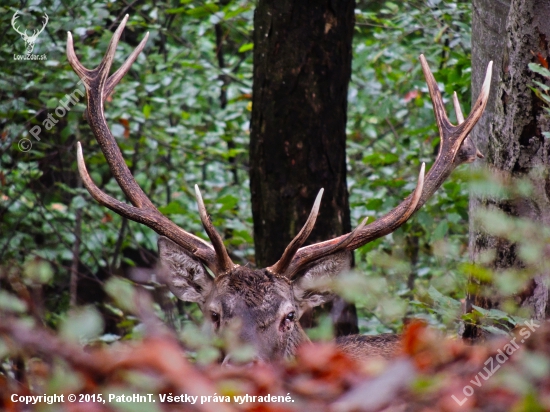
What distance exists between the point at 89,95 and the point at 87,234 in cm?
328

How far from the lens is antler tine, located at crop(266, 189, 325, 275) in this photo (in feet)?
13.7

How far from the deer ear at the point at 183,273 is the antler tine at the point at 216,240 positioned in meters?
0.22

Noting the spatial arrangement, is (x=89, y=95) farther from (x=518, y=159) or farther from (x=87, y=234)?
(x=87, y=234)

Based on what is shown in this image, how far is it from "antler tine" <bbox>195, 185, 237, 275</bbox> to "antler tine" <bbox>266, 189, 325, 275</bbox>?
265 millimetres

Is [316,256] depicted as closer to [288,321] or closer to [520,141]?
[288,321]

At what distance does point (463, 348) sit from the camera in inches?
54.7

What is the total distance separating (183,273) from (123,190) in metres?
0.67

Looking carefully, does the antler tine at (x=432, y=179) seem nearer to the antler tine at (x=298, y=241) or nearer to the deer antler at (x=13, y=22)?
the antler tine at (x=298, y=241)

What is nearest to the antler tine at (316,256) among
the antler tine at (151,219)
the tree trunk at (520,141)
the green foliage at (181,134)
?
the antler tine at (151,219)

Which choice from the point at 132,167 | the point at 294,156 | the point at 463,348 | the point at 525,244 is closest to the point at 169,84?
the point at 132,167

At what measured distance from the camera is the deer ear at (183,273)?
4527 millimetres

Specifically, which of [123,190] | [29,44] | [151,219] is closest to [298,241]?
[151,219]

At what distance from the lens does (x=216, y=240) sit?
421 cm

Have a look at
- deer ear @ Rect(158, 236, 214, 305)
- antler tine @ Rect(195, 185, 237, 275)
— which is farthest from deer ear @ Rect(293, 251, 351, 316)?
deer ear @ Rect(158, 236, 214, 305)
